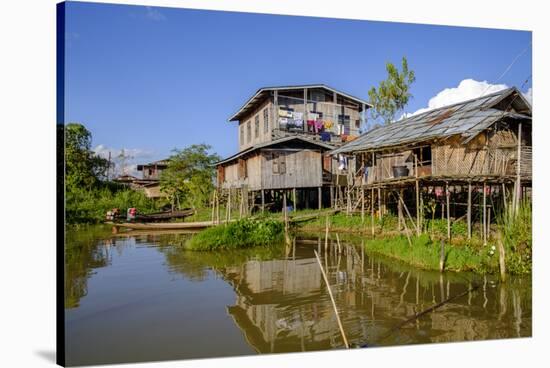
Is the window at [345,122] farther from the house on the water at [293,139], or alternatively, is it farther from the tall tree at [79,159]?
the tall tree at [79,159]

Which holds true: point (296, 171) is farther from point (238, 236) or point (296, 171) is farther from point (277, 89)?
point (238, 236)

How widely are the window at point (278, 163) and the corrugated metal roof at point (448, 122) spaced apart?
2.73 meters

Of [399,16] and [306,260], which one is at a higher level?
[399,16]

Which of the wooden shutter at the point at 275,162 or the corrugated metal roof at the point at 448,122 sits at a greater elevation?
the corrugated metal roof at the point at 448,122

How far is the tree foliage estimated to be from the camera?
13406mm

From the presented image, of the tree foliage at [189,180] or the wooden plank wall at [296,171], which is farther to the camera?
the tree foliage at [189,180]

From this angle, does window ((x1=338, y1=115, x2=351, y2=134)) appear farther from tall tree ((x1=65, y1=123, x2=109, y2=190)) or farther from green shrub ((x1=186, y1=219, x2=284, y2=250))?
tall tree ((x1=65, y1=123, x2=109, y2=190))

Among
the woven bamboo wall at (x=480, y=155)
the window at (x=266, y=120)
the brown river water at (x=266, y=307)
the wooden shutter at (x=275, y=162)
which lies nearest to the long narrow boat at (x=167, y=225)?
the brown river water at (x=266, y=307)

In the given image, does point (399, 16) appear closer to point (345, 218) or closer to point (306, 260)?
point (306, 260)

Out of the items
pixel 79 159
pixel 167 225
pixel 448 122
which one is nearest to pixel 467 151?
pixel 448 122

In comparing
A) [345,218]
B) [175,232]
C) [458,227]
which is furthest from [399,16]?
[175,232]

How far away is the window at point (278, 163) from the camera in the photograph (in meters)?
13.4
